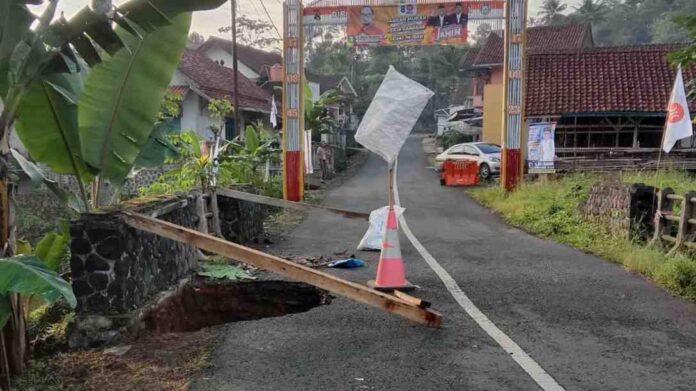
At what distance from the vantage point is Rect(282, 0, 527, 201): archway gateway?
1739cm

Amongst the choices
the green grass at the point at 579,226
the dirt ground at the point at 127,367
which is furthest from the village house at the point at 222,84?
the dirt ground at the point at 127,367

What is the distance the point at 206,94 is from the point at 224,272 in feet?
60.2

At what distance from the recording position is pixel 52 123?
5234 mm

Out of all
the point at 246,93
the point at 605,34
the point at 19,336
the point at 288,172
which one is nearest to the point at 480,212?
the point at 288,172

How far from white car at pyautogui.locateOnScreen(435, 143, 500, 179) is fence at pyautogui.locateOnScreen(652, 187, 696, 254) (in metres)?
15.5

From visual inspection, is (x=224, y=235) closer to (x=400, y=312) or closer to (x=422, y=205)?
A: (x=400, y=312)

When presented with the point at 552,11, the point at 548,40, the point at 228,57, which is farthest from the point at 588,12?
the point at 228,57

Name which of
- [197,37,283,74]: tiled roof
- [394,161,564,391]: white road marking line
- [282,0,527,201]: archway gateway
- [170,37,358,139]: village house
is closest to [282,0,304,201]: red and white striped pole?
[282,0,527,201]: archway gateway

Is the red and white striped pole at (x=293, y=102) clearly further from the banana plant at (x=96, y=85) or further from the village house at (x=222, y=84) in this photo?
the banana plant at (x=96, y=85)

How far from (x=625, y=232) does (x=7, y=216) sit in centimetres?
891

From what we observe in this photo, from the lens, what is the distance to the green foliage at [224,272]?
7.76m

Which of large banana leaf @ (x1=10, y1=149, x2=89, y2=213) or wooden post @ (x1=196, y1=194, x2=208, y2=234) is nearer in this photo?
large banana leaf @ (x1=10, y1=149, x2=89, y2=213)

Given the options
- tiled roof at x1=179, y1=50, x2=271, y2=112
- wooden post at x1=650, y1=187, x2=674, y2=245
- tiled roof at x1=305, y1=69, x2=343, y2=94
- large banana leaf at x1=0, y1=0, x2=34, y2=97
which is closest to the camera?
large banana leaf at x1=0, y1=0, x2=34, y2=97

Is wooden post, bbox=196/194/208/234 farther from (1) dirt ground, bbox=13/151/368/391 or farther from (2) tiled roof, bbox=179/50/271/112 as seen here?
(2) tiled roof, bbox=179/50/271/112
